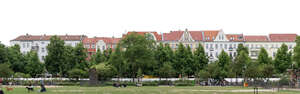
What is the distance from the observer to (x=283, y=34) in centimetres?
15400

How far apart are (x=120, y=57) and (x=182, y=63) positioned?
1863cm

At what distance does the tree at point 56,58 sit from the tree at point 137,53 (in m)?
17.6

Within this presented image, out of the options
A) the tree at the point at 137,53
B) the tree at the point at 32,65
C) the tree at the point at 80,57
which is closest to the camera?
the tree at the point at 137,53

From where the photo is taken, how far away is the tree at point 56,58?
383ft

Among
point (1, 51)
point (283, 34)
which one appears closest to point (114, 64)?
point (1, 51)

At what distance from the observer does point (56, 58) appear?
117375 millimetres

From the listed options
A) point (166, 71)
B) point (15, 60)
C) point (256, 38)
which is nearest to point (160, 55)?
point (166, 71)

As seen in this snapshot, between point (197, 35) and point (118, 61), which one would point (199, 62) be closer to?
point (118, 61)

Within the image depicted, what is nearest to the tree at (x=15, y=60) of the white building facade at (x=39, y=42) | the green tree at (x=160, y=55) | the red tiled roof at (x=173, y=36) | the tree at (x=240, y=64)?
the green tree at (x=160, y=55)

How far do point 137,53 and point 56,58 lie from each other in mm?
22895

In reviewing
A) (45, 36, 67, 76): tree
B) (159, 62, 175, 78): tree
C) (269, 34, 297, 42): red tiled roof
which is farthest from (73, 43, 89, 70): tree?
(269, 34, 297, 42): red tiled roof

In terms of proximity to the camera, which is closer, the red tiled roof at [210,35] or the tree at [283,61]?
the tree at [283,61]

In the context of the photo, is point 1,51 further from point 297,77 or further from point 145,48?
point 297,77

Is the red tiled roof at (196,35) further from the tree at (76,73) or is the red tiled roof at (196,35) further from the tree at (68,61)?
the tree at (76,73)
